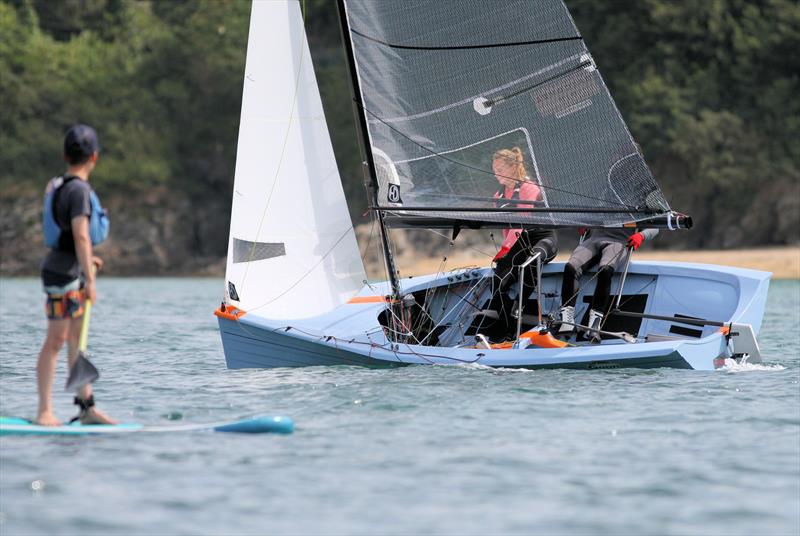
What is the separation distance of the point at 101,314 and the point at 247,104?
397 inches

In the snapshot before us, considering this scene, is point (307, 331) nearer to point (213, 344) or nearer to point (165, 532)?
point (213, 344)

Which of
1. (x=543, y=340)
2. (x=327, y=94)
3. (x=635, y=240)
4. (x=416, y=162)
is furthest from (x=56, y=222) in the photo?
(x=327, y=94)

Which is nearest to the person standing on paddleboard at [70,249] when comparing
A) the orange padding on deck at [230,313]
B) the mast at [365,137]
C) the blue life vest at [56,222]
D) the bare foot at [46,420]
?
the blue life vest at [56,222]

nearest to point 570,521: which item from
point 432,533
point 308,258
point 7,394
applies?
point 432,533

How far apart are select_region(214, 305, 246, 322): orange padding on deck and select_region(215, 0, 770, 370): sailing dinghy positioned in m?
0.01

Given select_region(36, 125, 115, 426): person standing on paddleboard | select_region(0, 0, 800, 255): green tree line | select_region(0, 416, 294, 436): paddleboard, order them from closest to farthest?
1. select_region(36, 125, 115, 426): person standing on paddleboard
2. select_region(0, 416, 294, 436): paddleboard
3. select_region(0, 0, 800, 255): green tree line

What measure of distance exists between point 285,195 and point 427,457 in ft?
15.2

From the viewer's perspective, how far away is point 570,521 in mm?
5164

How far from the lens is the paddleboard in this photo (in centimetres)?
679

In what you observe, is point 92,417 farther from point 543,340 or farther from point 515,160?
point 515,160

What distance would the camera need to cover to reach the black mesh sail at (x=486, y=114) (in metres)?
10.3

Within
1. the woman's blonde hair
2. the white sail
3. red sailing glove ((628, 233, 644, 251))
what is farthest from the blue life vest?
red sailing glove ((628, 233, 644, 251))

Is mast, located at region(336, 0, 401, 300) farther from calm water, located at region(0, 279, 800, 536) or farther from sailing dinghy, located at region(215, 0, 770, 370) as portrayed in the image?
calm water, located at region(0, 279, 800, 536)

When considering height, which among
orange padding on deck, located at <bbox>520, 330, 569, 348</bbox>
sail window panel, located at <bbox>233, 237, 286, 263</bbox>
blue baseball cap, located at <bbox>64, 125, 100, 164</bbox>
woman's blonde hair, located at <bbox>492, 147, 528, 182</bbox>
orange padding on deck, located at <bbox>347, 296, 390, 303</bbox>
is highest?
woman's blonde hair, located at <bbox>492, 147, 528, 182</bbox>
